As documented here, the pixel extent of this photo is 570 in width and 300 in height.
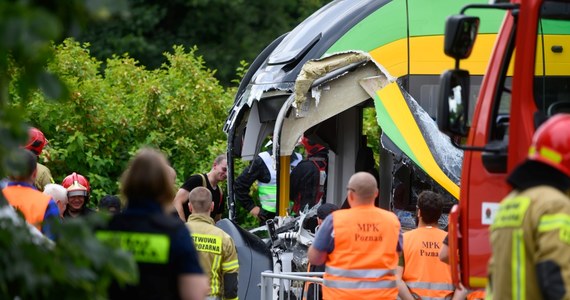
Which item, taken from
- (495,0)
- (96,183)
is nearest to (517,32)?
(495,0)

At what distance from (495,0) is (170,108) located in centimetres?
908

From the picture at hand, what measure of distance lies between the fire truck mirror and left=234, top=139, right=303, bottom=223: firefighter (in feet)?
21.6

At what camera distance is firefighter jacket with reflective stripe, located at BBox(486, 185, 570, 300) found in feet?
16.7

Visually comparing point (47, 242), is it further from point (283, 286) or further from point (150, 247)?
point (283, 286)

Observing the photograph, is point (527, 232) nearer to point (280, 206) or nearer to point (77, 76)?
point (280, 206)

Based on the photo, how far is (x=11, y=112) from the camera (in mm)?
3611

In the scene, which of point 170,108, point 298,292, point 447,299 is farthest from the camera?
point 170,108

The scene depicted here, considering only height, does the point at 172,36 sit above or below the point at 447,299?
above

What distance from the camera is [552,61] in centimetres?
727

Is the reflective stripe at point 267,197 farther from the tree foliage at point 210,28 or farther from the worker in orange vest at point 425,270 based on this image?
the tree foliage at point 210,28

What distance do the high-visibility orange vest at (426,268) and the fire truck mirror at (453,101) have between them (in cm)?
183

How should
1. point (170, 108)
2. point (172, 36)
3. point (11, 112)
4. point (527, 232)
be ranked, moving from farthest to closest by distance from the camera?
point (172, 36)
point (170, 108)
point (527, 232)
point (11, 112)

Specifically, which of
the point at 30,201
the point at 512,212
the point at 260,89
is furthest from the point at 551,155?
the point at 260,89

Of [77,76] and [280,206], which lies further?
[77,76]
